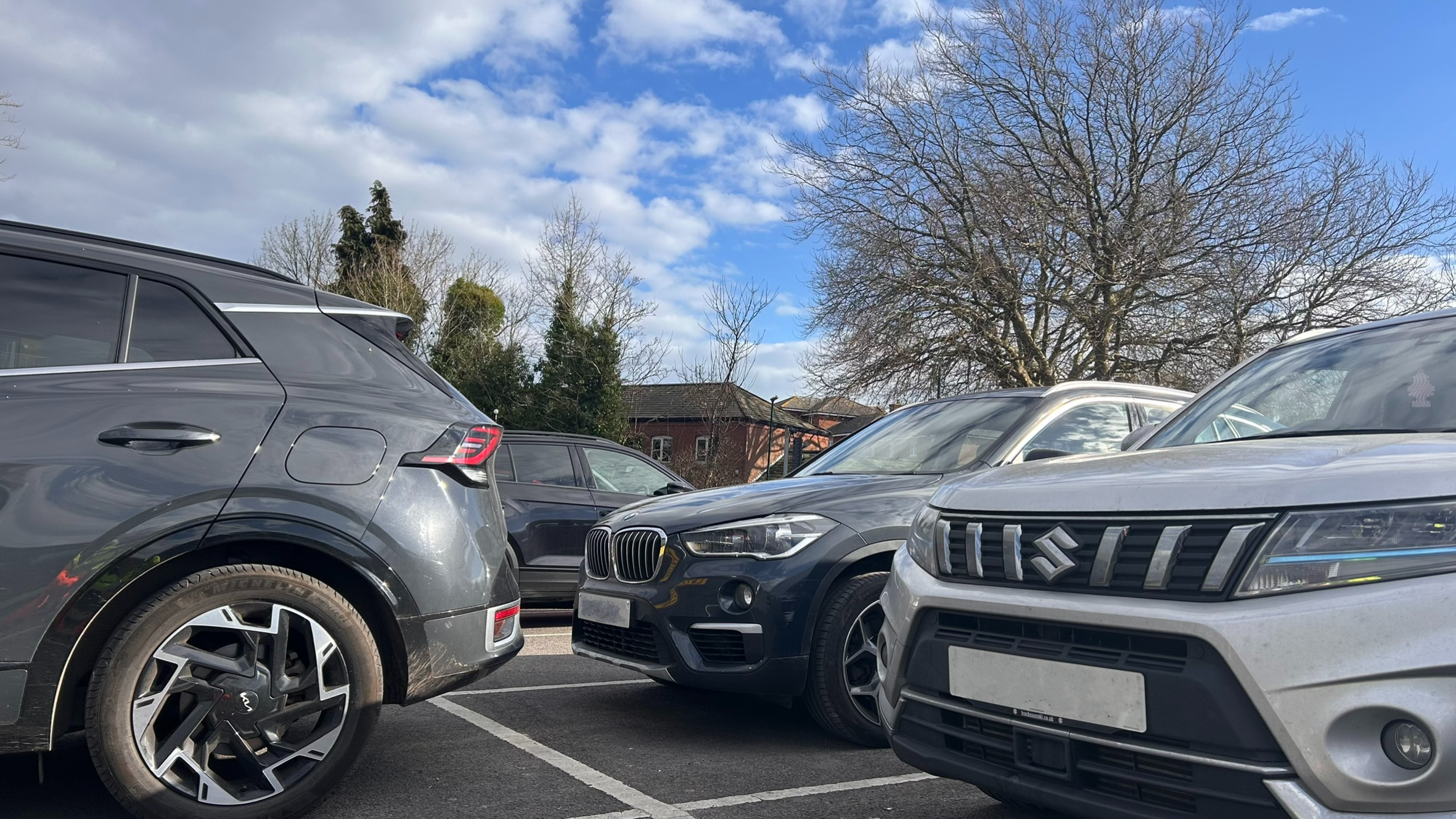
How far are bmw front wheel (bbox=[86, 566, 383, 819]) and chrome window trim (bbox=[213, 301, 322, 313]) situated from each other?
875 millimetres

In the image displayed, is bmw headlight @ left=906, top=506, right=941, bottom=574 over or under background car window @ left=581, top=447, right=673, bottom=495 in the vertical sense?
under

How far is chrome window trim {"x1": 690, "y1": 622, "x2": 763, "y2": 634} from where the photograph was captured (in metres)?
4.23

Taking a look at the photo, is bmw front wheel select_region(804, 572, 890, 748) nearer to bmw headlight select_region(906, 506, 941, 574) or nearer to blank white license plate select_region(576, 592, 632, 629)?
blank white license plate select_region(576, 592, 632, 629)

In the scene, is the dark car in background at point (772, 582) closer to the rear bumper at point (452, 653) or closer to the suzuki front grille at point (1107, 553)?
the rear bumper at point (452, 653)

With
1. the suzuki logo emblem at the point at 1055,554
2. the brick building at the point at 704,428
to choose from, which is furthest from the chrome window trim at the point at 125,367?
the brick building at the point at 704,428

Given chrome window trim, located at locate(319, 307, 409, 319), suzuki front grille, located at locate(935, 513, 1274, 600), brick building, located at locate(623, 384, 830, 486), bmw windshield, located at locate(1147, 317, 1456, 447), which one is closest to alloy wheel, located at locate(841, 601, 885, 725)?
bmw windshield, located at locate(1147, 317, 1456, 447)

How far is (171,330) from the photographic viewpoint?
132 inches

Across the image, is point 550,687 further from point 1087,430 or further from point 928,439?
point 1087,430

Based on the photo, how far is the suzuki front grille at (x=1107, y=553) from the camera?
2.21m

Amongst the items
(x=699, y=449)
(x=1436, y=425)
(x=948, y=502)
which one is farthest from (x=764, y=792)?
(x=699, y=449)

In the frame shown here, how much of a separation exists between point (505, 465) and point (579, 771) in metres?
4.79

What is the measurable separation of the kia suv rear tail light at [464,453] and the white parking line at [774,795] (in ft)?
3.92

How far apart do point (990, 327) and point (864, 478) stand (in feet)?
69.2

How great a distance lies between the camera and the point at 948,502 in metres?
2.97
